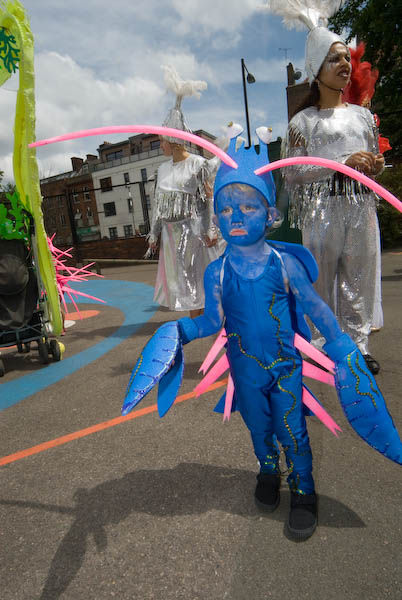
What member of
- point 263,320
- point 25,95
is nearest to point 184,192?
point 25,95

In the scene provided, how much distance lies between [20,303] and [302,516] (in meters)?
3.19

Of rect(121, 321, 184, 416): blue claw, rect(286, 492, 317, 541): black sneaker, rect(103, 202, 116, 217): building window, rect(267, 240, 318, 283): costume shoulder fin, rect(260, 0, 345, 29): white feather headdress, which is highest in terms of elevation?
rect(103, 202, 116, 217): building window

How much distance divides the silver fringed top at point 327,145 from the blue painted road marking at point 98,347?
2.51 m

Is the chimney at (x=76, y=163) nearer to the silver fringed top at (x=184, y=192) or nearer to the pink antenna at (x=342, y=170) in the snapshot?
the silver fringed top at (x=184, y=192)

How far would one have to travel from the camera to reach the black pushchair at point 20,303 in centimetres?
363

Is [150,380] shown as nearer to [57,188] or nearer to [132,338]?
[132,338]


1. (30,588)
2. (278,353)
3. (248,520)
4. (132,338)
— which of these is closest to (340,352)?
(278,353)

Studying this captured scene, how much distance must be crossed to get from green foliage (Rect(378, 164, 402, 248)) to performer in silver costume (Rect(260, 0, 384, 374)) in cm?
1006

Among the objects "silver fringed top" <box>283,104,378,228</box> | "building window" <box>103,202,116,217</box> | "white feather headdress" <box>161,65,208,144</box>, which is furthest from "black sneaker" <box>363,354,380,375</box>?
"building window" <box>103,202,116,217</box>

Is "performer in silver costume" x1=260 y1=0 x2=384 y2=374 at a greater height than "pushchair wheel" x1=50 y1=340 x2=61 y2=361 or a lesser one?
greater

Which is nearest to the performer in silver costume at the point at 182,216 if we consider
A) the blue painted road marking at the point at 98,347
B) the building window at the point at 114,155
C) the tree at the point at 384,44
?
the blue painted road marking at the point at 98,347

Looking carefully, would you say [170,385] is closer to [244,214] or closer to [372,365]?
[244,214]

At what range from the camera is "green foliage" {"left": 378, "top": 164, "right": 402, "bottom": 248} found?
11.7 meters

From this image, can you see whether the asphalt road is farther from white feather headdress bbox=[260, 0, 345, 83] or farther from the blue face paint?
white feather headdress bbox=[260, 0, 345, 83]
